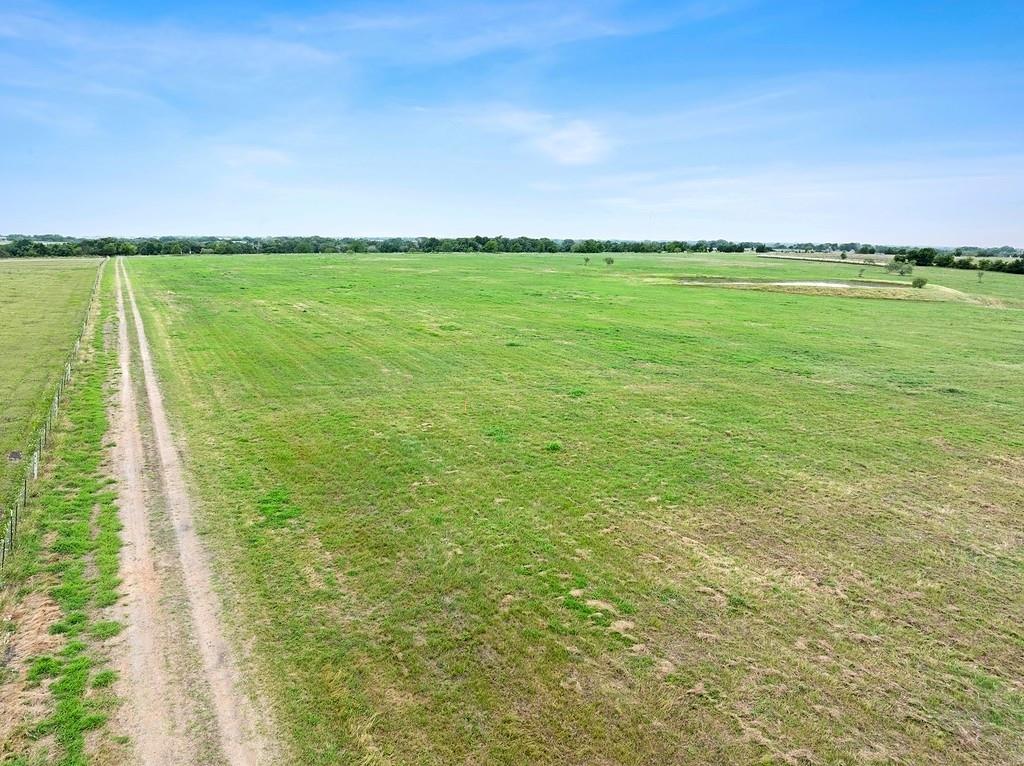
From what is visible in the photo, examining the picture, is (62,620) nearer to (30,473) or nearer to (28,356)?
(30,473)

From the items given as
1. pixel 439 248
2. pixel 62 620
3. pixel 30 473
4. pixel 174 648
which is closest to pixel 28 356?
pixel 30 473

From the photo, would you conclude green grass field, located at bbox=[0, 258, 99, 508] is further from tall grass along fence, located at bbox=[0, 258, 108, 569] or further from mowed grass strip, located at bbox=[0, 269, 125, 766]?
mowed grass strip, located at bbox=[0, 269, 125, 766]

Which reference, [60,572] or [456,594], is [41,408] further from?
[456,594]

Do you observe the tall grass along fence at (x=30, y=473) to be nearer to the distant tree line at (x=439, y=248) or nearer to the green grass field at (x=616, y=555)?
the green grass field at (x=616, y=555)

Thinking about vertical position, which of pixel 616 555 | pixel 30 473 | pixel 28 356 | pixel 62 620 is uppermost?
→ pixel 28 356

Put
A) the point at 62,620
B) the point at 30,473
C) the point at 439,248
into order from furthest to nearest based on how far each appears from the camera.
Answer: the point at 439,248, the point at 30,473, the point at 62,620

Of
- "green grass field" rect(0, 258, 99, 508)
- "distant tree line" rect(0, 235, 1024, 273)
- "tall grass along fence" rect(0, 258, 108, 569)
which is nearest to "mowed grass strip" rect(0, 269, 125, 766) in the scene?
"tall grass along fence" rect(0, 258, 108, 569)

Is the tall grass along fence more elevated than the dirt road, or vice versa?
the tall grass along fence
